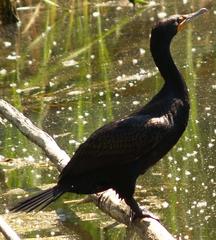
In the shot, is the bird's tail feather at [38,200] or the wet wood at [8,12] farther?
the wet wood at [8,12]

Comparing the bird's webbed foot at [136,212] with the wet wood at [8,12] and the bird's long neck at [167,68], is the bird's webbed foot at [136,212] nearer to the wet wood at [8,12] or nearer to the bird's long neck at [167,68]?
the bird's long neck at [167,68]

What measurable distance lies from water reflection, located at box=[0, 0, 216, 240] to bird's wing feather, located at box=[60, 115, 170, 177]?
1.99 feet

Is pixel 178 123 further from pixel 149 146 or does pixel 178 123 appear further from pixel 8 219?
pixel 8 219

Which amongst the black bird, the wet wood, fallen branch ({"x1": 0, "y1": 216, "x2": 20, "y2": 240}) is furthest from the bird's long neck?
the wet wood

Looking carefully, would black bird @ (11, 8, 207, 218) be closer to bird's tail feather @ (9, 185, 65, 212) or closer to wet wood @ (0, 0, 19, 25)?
bird's tail feather @ (9, 185, 65, 212)

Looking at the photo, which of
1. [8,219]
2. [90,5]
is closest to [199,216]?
[8,219]

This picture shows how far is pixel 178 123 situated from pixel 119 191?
1.62ft

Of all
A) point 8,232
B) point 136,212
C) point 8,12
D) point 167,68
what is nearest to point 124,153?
point 136,212

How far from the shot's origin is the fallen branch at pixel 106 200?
4.97 metres

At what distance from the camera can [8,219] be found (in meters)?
6.16

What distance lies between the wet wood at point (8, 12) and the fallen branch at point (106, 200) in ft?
16.4

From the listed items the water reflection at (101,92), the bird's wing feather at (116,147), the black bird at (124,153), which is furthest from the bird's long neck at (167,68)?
the water reflection at (101,92)

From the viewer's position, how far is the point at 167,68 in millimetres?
5621

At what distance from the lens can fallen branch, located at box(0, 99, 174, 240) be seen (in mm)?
4969
